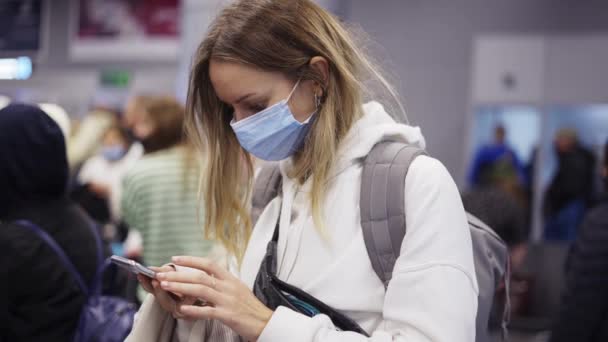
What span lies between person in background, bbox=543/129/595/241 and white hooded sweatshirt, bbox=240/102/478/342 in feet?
25.2

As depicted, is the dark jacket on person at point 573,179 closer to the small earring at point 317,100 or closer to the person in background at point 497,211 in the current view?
the person in background at point 497,211

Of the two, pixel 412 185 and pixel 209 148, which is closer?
pixel 412 185

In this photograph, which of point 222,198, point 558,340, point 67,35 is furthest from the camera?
point 67,35

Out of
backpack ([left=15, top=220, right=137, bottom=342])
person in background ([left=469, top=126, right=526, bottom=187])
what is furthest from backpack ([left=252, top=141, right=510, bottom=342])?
person in background ([left=469, top=126, right=526, bottom=187])

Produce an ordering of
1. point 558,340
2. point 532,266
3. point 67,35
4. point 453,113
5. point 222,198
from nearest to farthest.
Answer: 1. point 222,198
2. point 558,340
3. point 532,266
4. point 453,113
5. point 67,35

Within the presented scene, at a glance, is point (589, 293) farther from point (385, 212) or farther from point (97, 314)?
point (385, 212)

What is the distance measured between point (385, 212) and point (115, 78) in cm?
1069

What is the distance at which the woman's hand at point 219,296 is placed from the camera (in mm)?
1666

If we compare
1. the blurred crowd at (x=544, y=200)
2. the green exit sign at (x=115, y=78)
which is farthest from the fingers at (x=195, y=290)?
the green exit sign at (x=115, y=78)

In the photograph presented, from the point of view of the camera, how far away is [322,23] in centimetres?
192

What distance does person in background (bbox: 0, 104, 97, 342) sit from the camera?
8.55 feet

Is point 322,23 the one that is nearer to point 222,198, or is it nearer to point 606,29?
point 222,198

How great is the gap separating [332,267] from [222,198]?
0.44m

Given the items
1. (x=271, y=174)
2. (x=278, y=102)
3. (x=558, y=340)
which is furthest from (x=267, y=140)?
(x=558, y=340)
